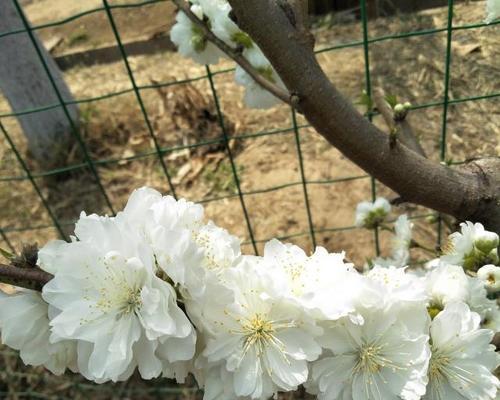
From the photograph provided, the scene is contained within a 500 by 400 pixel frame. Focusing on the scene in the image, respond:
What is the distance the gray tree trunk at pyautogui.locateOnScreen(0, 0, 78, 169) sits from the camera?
257 centimetres

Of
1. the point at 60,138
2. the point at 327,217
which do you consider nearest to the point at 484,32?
the point at 327,217

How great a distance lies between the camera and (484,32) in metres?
2.59

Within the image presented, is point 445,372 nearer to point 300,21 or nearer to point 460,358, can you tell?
point 460,358

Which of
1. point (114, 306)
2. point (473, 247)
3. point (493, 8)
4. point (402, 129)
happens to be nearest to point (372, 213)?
point (402, 129)

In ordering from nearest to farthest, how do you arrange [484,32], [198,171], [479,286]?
[479,286] < [484,32] < [198,171]

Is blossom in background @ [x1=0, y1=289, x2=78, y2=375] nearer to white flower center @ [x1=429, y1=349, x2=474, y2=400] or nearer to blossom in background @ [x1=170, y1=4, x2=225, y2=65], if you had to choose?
white flower center @ [x1=429, y1=349, x2=474, y2=400]

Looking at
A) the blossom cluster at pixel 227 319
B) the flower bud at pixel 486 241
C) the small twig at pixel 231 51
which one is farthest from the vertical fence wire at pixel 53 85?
the flower bud at pixel 486 241

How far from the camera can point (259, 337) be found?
2.19 ft

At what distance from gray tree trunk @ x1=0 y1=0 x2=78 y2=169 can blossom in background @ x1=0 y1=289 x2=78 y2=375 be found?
2.01 meters

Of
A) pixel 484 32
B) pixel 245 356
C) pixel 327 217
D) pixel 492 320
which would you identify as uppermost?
pixel 245 356

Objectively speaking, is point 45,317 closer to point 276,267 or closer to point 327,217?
point 276,267

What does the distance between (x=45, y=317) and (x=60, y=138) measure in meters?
2.53

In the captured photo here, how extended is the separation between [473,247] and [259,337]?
397 millimetres

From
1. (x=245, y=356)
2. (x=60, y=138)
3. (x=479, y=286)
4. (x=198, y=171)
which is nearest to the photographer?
(x=245, y=356)
